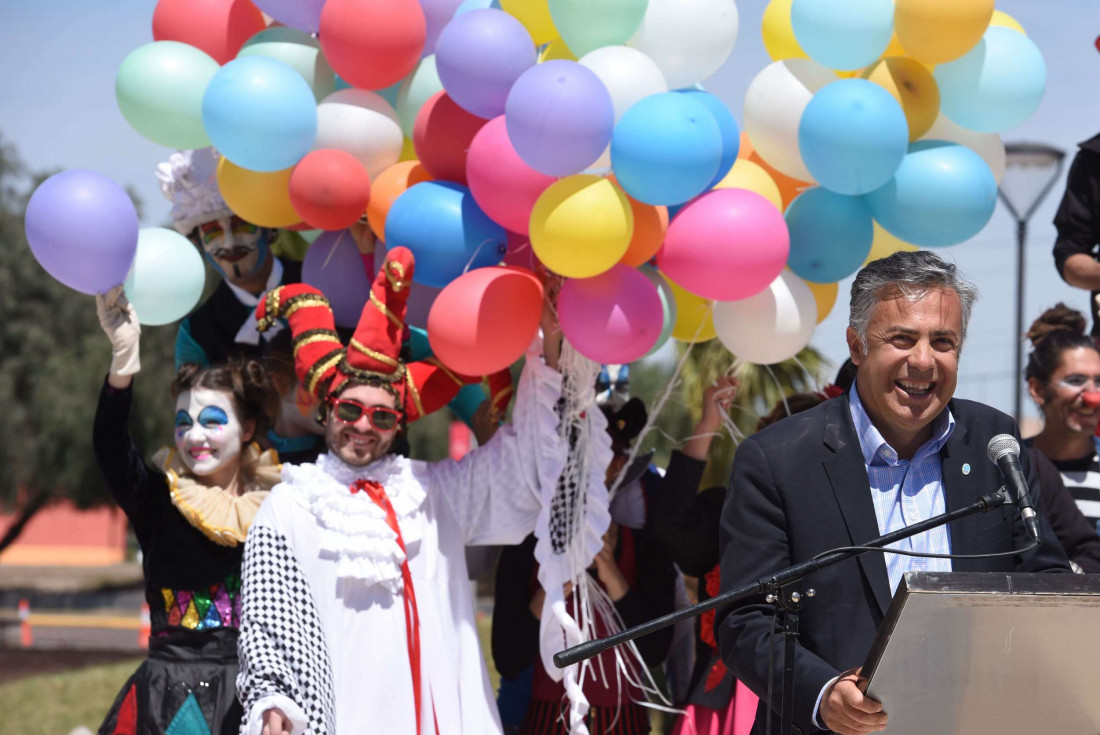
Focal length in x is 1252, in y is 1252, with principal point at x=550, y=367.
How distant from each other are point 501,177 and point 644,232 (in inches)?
16.8

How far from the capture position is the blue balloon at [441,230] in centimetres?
360

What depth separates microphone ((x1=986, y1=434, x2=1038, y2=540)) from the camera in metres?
2.12

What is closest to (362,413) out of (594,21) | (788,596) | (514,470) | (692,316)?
(514,470)

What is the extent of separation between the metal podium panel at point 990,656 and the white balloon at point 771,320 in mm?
1820

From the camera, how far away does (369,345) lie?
350 centimetres

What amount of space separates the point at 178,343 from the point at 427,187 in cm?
124

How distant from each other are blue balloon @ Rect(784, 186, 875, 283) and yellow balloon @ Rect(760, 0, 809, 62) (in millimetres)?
465

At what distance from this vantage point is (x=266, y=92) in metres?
3.63

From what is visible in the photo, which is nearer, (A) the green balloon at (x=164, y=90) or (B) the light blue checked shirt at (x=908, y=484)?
(B) the light blue checked shirt at (x=908, y=484)

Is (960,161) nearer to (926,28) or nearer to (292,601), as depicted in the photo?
(926,28)

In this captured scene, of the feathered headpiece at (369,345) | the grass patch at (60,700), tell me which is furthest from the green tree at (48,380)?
the feathered headpiece at (369,345)

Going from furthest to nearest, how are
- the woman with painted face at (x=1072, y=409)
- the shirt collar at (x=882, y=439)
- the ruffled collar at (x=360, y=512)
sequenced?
the woman with painted face at (x=1072, y=409) → the ruffled collar at (x=360, y=512) → the shirt collar at (x=882, y=439)

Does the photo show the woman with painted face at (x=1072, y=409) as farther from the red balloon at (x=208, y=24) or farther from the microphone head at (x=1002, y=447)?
the red balloon at (x=208, y=24)

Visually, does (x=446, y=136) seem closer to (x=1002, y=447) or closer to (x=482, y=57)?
(x=482, y=57)
